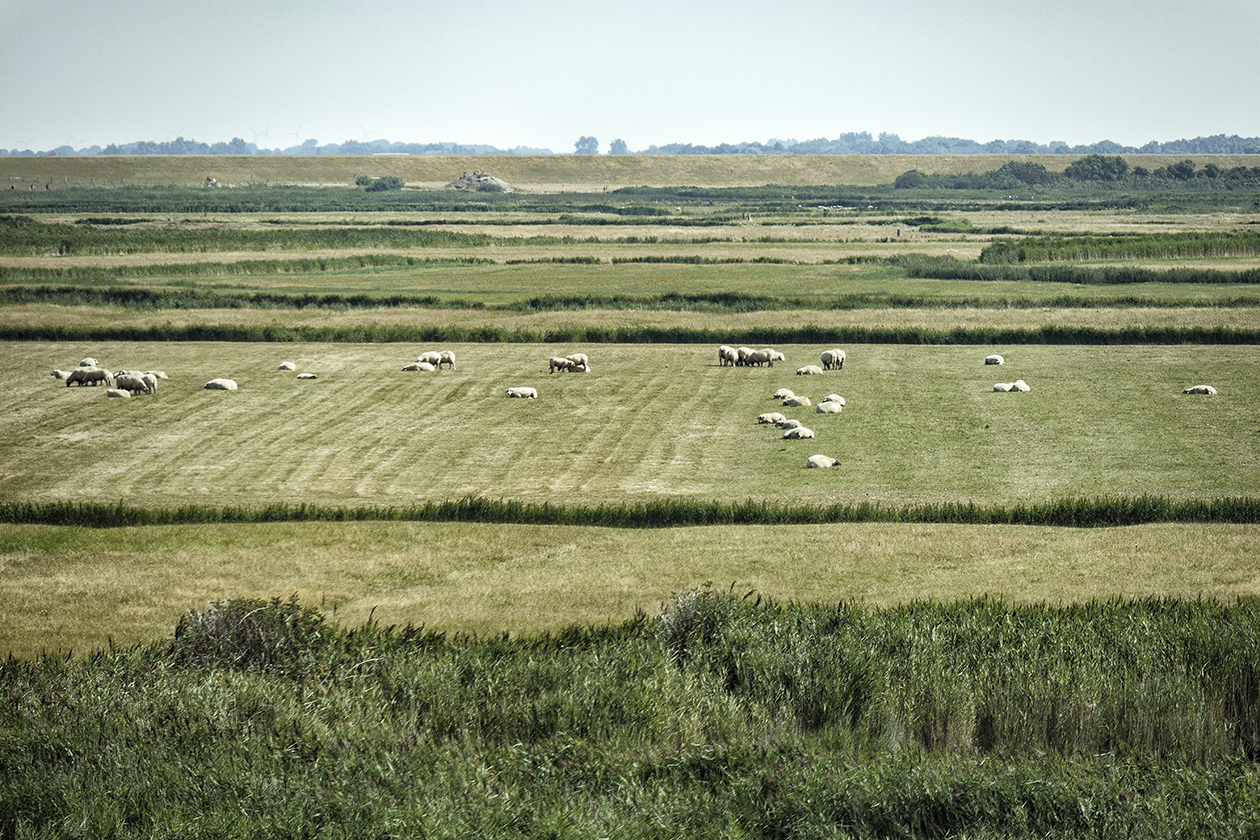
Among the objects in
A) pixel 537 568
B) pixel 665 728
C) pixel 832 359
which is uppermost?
pixel 665 728

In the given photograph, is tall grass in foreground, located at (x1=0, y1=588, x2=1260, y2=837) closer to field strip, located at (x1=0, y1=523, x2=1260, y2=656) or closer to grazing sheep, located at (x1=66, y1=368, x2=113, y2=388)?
field strip, located at (x1=0, y1=523, x2=1260, y2=656)

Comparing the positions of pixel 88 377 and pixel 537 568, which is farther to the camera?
pixel 88 377

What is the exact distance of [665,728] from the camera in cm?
1353

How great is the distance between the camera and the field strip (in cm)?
2097

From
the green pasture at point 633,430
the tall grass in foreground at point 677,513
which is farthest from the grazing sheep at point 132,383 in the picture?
the tall grass in foreground at point 677,513

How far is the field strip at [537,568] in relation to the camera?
21.0 m

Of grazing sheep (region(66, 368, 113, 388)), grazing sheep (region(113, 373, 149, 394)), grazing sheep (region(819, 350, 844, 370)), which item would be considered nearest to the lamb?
grazing sheep (region(819, 350, 844, 370))

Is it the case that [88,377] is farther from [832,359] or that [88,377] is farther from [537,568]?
[832,359]

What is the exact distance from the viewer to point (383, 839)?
11000mm

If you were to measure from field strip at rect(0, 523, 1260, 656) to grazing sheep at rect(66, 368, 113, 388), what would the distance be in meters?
18.4

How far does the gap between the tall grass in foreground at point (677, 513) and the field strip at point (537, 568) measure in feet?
2.65

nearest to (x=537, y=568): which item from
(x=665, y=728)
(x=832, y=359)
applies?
(x=665, y=728)

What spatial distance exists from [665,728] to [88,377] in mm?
39071

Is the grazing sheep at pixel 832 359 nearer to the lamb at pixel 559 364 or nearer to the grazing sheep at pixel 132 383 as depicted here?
the lamb at pixel 559 364
